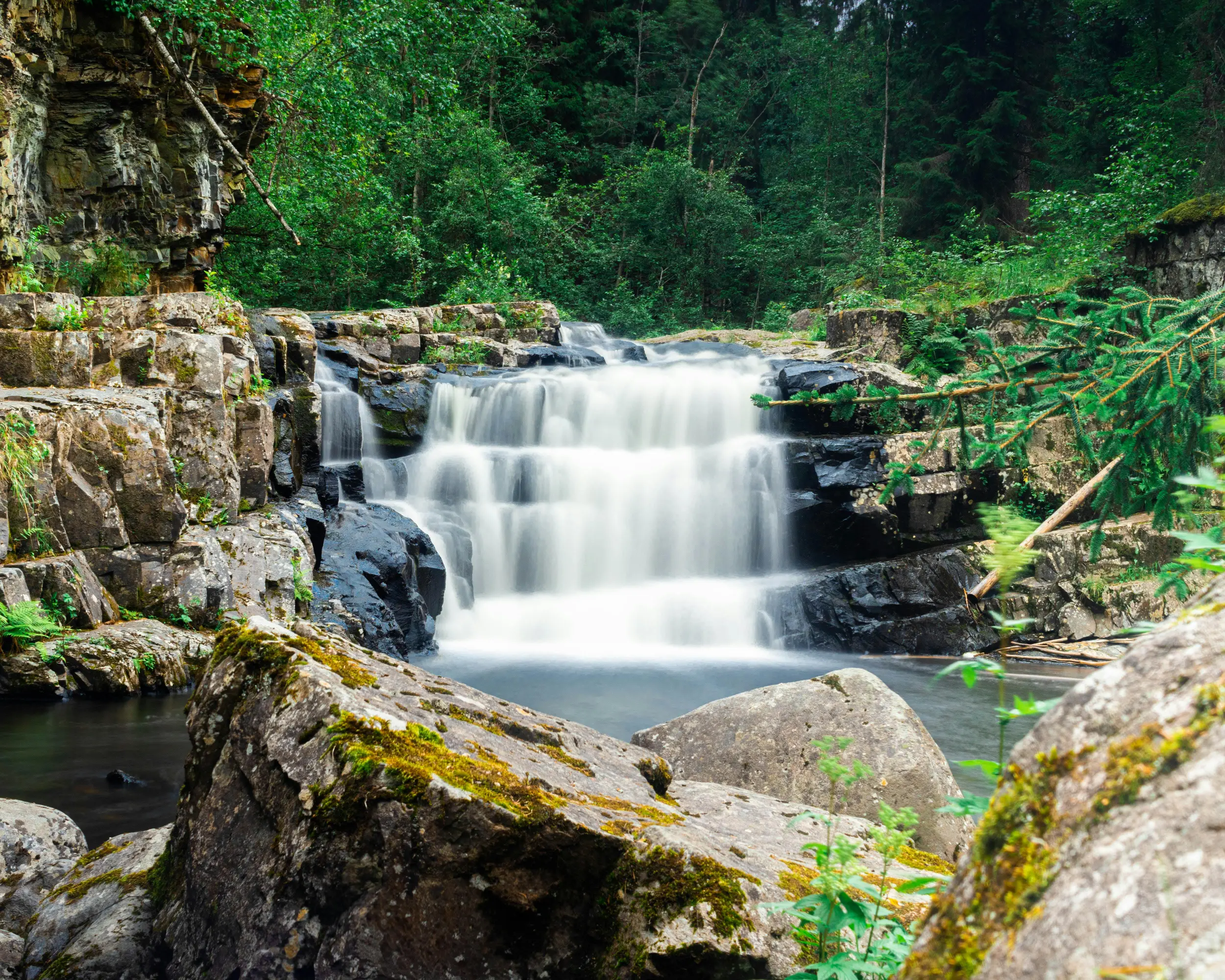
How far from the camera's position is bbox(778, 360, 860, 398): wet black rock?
13.5 meters

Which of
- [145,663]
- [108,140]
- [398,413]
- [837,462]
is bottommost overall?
[145,663]

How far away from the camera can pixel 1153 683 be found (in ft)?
3.83

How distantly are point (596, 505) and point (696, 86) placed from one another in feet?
91.0

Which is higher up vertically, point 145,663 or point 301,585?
point 301,585

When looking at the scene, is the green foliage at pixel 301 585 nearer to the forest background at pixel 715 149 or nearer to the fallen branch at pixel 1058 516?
the fallen branch at pixel 1058 516

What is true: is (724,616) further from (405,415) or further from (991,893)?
(991,893)

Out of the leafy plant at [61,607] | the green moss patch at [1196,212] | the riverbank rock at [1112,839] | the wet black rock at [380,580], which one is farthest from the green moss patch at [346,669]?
the green moss patch at [1196,212]

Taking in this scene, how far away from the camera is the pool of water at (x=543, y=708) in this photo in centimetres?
554

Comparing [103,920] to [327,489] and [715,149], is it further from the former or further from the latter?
[715,149]

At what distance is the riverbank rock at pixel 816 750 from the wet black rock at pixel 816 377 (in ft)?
29.1

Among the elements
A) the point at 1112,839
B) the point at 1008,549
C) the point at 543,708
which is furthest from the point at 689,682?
the point at 1112,839

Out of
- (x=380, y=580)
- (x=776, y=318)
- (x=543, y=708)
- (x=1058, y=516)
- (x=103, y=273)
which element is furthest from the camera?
(x=776, y=318)

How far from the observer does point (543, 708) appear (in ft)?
28.7

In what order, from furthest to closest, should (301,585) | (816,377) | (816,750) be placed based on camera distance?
1. (816,377)
2. (301,585)
3. (816,750)
